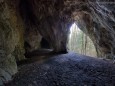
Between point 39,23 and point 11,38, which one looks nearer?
point 11,38

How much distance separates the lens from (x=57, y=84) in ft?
19.4

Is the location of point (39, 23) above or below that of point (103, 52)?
above

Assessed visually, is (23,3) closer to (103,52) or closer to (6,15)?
(6,15)

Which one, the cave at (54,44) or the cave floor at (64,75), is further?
the cave at (54,44)

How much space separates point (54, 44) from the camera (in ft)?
40.0

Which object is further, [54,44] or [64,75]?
[54,44]

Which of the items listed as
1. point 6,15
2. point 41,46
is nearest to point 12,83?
point 6,15

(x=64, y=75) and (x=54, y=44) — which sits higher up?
(x=54, y=44)

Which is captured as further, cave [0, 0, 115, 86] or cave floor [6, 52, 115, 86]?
cave [0, 0, 115, 86]

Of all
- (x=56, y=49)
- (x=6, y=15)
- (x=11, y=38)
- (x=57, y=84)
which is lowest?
(x=57, y=84)

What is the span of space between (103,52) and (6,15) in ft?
31.4

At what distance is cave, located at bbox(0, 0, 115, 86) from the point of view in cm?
634

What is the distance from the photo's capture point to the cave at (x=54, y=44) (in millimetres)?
6340

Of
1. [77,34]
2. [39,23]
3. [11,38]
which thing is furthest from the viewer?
[77,34]
